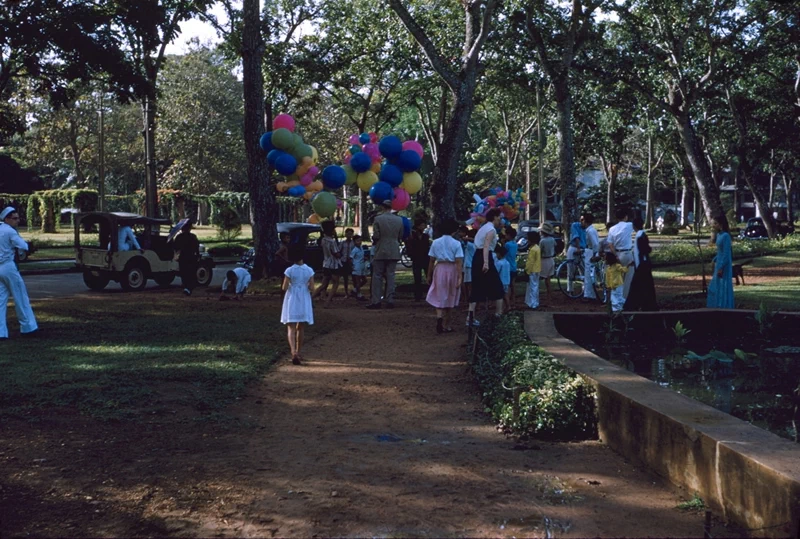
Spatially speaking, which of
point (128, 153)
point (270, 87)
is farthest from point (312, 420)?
point (128, 153)

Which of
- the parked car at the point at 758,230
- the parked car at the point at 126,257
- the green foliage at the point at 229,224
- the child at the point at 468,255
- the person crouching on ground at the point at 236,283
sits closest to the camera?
the child at the point at 468,255

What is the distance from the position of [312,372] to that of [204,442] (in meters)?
3.33

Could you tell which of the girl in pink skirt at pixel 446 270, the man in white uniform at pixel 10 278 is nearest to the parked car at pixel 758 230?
the girl in pink skirt at pixel 446 270

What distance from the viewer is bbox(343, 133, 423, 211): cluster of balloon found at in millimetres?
17564

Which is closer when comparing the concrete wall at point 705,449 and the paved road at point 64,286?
the concrete wall at point 705,449

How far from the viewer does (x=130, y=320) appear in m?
13.9

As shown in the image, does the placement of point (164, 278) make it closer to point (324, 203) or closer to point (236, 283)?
point (236, 283)

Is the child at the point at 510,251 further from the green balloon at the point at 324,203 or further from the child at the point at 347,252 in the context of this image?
the green balloon at the point at 324,203

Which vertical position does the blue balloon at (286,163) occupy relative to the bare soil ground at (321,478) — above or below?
above

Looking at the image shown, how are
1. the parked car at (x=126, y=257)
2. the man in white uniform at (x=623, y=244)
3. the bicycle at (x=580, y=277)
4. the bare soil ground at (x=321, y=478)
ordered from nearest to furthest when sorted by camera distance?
1. the bare soil ground at (x=321, y=478)
2. the man in white uniform at (x=623, y=244)
3. the bicycle at (x=580, y=277)
4. the parked car at (x=126, y=257)

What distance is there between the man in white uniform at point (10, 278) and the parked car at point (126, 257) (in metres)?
7.05

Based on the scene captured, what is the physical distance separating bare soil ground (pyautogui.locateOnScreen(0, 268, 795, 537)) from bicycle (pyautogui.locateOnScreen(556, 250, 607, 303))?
26.7 feet

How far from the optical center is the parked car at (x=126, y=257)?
63.2 ft

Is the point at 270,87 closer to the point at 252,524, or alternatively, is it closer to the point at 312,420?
the point at 312,420
